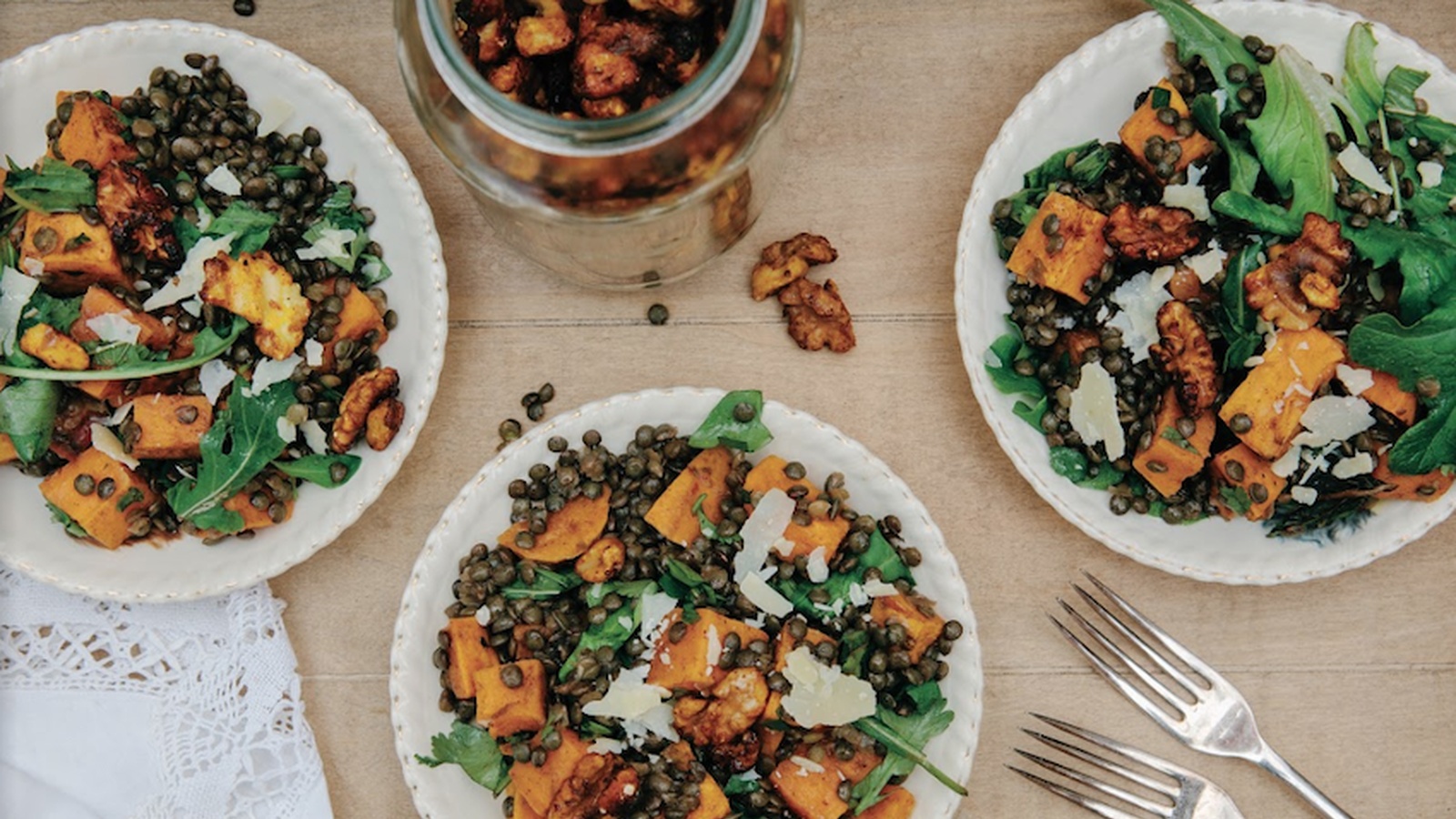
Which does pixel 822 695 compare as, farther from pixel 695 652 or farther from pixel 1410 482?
pixel 1410 482

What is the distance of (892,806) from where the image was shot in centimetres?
157

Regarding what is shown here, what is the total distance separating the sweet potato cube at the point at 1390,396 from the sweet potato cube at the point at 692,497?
2.71 ft

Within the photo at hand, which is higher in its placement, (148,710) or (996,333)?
(996,333)

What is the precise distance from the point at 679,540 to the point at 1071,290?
0.62m

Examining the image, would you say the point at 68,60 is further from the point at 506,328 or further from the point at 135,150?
the point at 506,328

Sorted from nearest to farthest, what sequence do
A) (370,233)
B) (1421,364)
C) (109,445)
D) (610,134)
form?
(610,134) < (1421,364) < (109,445) < (370,233)

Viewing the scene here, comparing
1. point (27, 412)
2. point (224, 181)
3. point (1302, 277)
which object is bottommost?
point (27, 412)

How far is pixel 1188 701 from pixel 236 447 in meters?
1.38

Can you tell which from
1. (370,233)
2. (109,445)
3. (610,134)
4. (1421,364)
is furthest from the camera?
(370,233)

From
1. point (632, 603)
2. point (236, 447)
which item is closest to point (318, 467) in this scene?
point (236, 447)

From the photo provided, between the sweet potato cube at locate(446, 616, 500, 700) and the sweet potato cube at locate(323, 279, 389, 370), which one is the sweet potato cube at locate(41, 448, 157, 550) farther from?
the sweet potato cube at locate(446, 616, 500, 700)

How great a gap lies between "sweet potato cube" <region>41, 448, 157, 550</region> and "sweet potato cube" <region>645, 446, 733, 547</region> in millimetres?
698

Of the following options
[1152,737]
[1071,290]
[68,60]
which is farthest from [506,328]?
[1152,737]

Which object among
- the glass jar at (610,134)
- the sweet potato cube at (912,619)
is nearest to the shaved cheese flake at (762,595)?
the sweet potato cube at (912,619)
